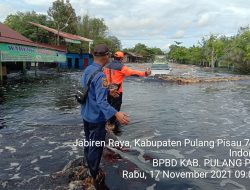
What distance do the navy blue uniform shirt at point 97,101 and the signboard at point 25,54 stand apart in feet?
59.2

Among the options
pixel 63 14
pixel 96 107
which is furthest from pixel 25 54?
pixel 63 14

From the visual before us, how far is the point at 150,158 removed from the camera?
6.89m

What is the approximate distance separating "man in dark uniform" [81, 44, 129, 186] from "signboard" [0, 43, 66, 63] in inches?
708

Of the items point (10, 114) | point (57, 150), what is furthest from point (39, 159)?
point (10, 114)

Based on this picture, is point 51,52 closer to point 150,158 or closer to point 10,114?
point 10,114

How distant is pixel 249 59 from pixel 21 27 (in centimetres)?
3818

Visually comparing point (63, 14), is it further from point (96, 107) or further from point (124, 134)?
point (96, 107)

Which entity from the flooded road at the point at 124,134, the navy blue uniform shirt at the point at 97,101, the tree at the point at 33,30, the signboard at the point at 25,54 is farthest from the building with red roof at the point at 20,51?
the navy blue uniform shirt at the point at 97,101

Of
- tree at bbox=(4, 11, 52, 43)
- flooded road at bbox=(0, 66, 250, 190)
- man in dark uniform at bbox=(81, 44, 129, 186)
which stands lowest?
flooded road at bbox=(0, 66, 250, 190)

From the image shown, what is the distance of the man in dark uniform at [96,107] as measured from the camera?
4566 mm

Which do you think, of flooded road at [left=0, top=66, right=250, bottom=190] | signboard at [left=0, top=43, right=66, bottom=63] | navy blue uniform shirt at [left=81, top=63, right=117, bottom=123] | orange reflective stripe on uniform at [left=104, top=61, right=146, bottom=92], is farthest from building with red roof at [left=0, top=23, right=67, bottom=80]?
navy blue uniform shirt at [left=81, top=63, right=117, bottom=123]

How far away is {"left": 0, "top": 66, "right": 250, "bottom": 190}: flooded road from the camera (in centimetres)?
574

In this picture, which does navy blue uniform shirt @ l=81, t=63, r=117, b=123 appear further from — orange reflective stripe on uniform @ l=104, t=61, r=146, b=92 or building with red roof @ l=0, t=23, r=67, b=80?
building with red roof @ l=0, t=23, r=67, b=80

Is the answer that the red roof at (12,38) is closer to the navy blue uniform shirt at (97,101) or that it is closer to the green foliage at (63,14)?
the navy blue uniform shirt at (97,101)
